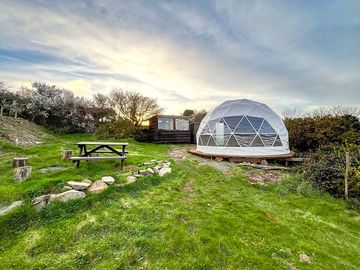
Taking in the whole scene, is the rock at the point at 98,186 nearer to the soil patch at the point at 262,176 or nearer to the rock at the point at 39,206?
the rock at the point at 39,206

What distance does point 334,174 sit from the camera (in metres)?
5.83

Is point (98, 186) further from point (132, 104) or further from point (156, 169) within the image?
point (132, 104)

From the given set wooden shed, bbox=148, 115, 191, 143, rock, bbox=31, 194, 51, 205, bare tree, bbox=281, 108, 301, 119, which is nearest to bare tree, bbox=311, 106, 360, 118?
bare tree, bbox=281, 108, 301, 119

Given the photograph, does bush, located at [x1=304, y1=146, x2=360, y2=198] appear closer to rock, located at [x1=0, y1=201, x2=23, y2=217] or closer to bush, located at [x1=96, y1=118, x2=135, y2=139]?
rock, located at [x1=0, y1=201, x2=23, y2=217]

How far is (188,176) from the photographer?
628 cm

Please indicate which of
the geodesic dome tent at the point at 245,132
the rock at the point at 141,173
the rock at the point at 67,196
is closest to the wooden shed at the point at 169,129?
the geodesic dome tent at the point at 245,132

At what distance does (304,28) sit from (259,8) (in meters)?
2.57

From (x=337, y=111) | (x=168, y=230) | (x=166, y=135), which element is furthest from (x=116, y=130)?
(x=337, y=111)

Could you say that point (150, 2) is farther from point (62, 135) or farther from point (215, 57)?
point (62, 135)

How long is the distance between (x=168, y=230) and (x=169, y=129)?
44.3 feet

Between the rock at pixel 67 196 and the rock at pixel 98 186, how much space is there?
9.5 inches

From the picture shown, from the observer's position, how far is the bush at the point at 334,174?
5.35 meters

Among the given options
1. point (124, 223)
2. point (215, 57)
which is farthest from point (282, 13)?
point (124, 223)

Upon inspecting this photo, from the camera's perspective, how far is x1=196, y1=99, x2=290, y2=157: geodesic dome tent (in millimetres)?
10047
